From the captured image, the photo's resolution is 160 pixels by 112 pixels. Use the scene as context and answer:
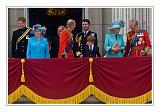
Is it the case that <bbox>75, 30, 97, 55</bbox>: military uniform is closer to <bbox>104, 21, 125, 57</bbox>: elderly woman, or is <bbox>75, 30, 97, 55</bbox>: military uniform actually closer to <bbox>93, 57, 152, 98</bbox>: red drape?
<bbox>104, 21, 125, 57</bbox>: elderly woman

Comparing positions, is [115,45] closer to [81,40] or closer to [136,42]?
[136,42]

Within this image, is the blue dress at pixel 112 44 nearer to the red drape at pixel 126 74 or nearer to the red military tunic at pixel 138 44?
the red military tunic at pixel 138 44

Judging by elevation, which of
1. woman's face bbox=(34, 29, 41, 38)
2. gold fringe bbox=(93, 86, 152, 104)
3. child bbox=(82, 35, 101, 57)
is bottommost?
gold fringe bbox=(93, 86, 152, 104)

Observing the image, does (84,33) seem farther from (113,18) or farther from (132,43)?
(113,18)

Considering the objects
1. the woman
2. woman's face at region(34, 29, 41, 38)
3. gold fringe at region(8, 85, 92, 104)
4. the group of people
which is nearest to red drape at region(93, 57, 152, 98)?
gold fringe at region(8, 85, 92, 104)

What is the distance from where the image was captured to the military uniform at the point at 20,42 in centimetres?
997

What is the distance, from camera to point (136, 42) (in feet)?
31.6

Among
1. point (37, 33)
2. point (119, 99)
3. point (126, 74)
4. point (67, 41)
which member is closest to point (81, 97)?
point (119, 99)

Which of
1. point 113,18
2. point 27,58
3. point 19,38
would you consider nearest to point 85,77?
point 27,58

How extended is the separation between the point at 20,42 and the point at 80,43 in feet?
3.83

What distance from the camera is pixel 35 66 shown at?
29.8 ft

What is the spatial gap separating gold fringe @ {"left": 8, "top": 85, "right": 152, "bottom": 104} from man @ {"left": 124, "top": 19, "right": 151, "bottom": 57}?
88cm

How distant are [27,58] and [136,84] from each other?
1.89 m

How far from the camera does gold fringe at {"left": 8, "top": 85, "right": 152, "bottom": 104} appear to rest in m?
9.00
